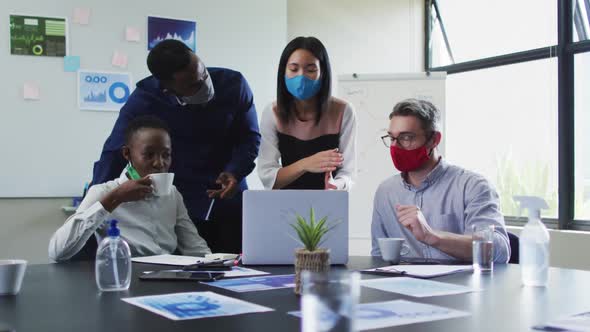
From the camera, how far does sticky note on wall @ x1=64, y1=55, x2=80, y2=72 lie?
3855 mm

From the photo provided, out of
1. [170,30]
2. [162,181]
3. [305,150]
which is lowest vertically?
[162,181]

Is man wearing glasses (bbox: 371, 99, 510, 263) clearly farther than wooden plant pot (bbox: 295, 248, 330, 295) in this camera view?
Yes

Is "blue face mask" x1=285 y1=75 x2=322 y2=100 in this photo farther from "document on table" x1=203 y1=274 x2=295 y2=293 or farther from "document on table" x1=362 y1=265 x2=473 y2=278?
"document on table" x1=203 y1=274 x2=295 y2=293

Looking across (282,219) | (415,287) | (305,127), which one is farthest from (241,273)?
(305,127)

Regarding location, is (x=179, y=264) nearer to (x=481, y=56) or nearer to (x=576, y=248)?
(x=576, y=248)

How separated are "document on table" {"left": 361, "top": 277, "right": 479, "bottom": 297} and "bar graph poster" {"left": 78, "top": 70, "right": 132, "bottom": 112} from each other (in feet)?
9.37

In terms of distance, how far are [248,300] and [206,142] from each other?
4.57 ft

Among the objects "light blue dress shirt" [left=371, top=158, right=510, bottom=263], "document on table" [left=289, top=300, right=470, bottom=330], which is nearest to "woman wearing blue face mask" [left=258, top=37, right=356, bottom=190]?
"light blue dress shirt" [left=371, top=158, right=510, bottom=263]

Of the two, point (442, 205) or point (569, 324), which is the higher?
point (442, 205)

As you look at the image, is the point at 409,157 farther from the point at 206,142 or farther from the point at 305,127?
the point at 206,142

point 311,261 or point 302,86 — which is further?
point 302,86

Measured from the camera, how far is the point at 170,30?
4.14 m

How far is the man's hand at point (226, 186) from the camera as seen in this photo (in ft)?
7.66

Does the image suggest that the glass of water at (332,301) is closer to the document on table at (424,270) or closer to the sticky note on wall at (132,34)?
the document on table at (424,270)
